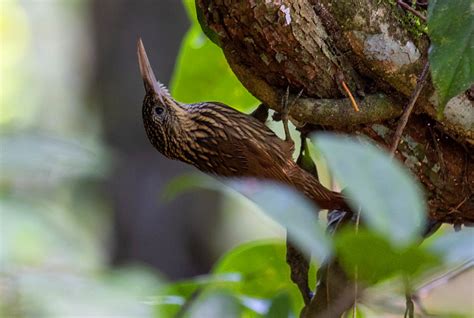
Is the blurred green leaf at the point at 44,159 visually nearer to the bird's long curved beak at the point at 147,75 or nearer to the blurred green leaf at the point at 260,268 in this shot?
the blurred green leaf at the point at 260,268

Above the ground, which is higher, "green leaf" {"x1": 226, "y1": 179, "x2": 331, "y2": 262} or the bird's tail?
"green leaf" {"x1": 226, "y1": 179, "x2": 331, "y2": 262}

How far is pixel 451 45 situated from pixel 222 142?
1140mm

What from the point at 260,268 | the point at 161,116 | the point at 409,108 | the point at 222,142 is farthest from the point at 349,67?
the point at 161,116

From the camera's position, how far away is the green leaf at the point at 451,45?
1484 millimetres

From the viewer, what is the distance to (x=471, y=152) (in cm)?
193

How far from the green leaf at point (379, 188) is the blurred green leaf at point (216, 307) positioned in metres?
0.29

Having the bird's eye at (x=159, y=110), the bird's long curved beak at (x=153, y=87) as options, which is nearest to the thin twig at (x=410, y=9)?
the bird's long curved beak at (x=153, y=87)

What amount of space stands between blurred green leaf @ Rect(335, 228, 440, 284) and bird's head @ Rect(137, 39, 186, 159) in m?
2.01

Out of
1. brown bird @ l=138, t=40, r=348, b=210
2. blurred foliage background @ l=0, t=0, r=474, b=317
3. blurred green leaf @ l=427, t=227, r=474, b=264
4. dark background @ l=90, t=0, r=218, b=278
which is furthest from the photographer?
dark background @ l=90, t=0, r=218, b=278

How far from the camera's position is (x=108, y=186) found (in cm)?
522

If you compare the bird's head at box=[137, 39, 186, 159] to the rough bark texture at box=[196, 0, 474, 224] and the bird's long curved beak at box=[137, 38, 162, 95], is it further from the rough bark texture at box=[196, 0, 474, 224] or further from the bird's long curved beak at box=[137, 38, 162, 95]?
the rough bark texture at box=[196, 0, 474, 224]

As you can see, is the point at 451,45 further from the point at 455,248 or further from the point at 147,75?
the point at 147,75

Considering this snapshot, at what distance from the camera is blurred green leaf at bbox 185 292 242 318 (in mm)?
898

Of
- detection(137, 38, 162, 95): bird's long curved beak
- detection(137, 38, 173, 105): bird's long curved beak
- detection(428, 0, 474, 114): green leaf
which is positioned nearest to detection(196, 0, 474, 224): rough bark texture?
detection(428, 0, 474, 114): green leaf
